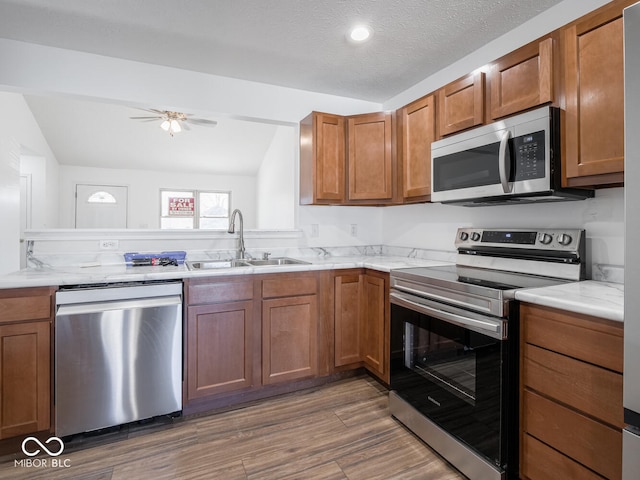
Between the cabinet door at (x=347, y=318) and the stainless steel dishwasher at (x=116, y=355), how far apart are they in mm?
1085

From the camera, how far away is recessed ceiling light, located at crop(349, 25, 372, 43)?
2074 mm

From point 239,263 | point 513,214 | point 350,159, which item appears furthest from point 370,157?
point 239,263

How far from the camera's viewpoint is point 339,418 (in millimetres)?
2107

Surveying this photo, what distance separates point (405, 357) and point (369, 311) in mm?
577

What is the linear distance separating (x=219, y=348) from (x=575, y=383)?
5.98 feet

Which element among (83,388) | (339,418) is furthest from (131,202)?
(339,418)

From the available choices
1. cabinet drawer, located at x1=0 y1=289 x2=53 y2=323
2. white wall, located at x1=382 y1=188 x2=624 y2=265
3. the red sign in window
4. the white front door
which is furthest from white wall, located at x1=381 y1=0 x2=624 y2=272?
the white front door

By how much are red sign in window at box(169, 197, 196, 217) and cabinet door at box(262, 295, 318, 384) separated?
5693mm

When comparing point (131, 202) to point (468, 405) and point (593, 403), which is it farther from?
point (593, 403)

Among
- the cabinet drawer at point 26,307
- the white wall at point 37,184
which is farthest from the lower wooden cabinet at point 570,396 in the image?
the white wall at point 37,184

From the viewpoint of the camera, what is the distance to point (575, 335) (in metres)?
1.23

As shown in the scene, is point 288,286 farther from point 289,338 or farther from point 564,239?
point 564,239

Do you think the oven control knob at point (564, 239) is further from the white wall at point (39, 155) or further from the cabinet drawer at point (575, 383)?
the white wall at point (39, 155)

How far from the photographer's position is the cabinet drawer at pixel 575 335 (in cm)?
112
